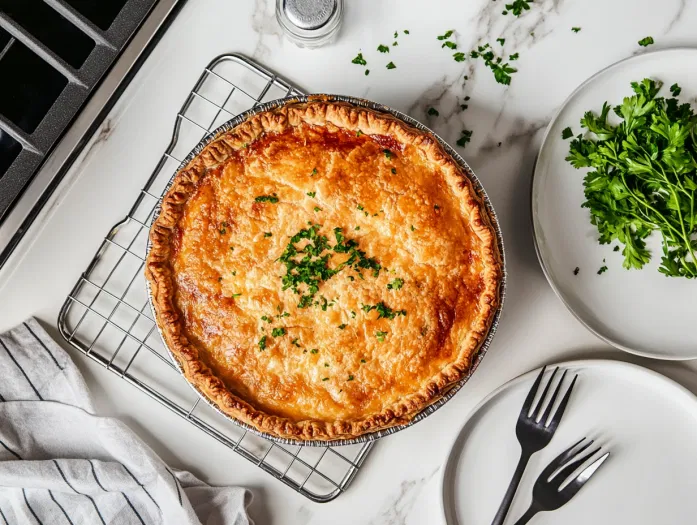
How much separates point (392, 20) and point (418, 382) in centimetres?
180

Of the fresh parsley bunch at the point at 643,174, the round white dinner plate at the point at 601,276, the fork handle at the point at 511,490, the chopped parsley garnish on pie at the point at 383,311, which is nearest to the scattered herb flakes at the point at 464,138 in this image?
the round white dinner plate at the point at 601,276

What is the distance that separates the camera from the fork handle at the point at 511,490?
3.13m

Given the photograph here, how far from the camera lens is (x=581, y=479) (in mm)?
3148

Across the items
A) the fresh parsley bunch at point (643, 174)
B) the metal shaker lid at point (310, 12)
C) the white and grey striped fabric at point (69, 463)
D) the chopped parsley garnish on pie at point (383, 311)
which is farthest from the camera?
the white and grey striped fabric at point (69, 463)

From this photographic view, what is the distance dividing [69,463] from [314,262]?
1649 mm

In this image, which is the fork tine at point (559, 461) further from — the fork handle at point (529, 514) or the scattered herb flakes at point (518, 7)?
the scattered herb flakes at point (518, 7)

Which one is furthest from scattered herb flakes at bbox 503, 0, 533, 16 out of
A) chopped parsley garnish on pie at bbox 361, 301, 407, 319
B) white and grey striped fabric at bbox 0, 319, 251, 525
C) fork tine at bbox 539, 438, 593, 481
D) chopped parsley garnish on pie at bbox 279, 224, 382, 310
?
white and grey striped fabric at bbox 0, 319, 251, 525

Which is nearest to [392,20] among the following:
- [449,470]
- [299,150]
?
[299,150]

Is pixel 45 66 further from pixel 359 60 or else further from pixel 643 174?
pixel 643 174

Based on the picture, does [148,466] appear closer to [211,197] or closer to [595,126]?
[211,197]

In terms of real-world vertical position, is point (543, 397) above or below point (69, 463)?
above

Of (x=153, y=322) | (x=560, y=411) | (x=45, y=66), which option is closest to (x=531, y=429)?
(x=560, y=411)

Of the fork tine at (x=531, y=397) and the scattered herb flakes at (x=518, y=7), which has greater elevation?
the scattered herb flakes at (x=518, y=7)

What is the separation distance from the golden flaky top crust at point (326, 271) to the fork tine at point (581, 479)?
0.94 metres
